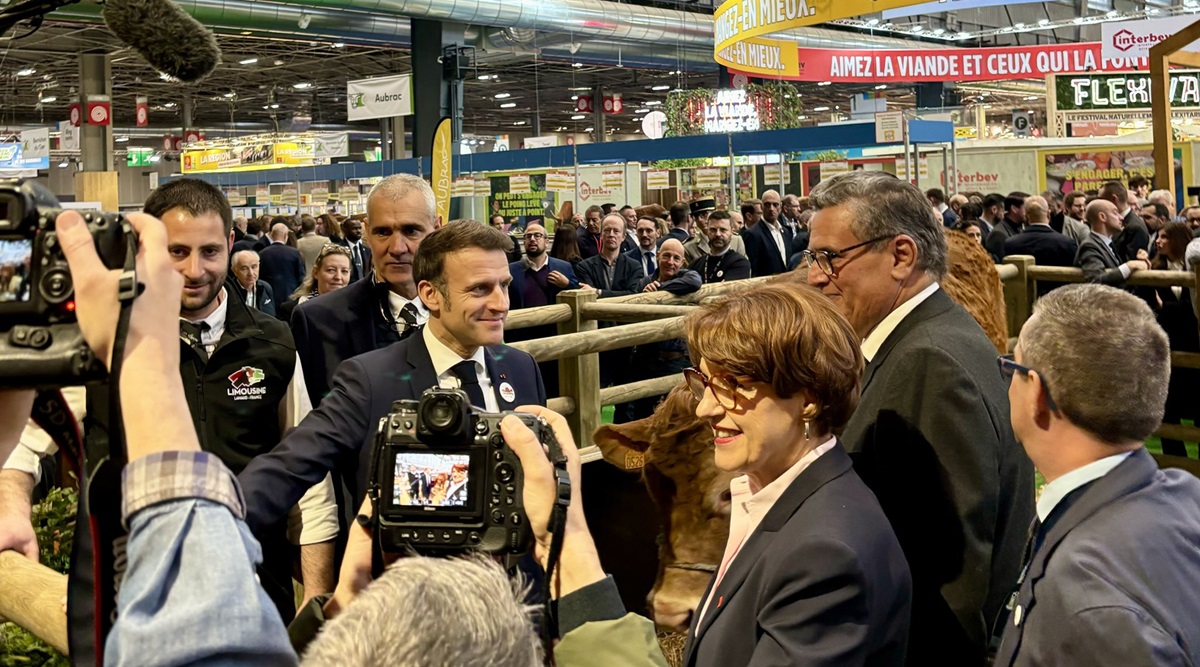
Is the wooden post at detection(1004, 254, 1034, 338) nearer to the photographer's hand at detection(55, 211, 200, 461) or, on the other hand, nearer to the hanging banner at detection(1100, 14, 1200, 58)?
the photographer's hand at detection(55, 211, 200, 461)

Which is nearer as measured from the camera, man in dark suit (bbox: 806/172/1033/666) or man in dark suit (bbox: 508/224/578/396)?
man in dark suit (bbox: 806/172/1033/666)

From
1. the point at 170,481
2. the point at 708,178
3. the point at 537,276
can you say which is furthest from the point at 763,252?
the point at 170,481

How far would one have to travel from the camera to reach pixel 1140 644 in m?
1.46

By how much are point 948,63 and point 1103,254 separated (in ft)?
42.1

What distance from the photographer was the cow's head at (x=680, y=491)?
1979mm

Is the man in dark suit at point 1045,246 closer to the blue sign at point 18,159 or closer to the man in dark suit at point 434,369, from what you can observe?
the man in dark suit at point 434,369

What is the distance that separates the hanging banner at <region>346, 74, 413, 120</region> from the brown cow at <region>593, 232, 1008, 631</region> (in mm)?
14757

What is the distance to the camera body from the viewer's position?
36.0 inches

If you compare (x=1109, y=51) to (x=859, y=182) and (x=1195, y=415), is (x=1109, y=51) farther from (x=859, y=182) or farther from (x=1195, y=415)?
(x=859, y=182)

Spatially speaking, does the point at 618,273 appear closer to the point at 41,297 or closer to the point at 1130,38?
the point at 41,297

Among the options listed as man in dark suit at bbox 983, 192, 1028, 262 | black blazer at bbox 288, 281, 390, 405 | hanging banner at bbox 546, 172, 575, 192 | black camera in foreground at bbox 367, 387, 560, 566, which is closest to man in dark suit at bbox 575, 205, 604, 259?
man in dark suit at bbox 983, 192, 1028, 262

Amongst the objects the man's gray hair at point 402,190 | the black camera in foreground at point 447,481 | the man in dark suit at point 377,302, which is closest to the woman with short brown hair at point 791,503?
the black camera in foreground at point 447,481

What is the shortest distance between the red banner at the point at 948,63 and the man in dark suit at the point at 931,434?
1630 cm

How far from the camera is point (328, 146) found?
90.5 ft
